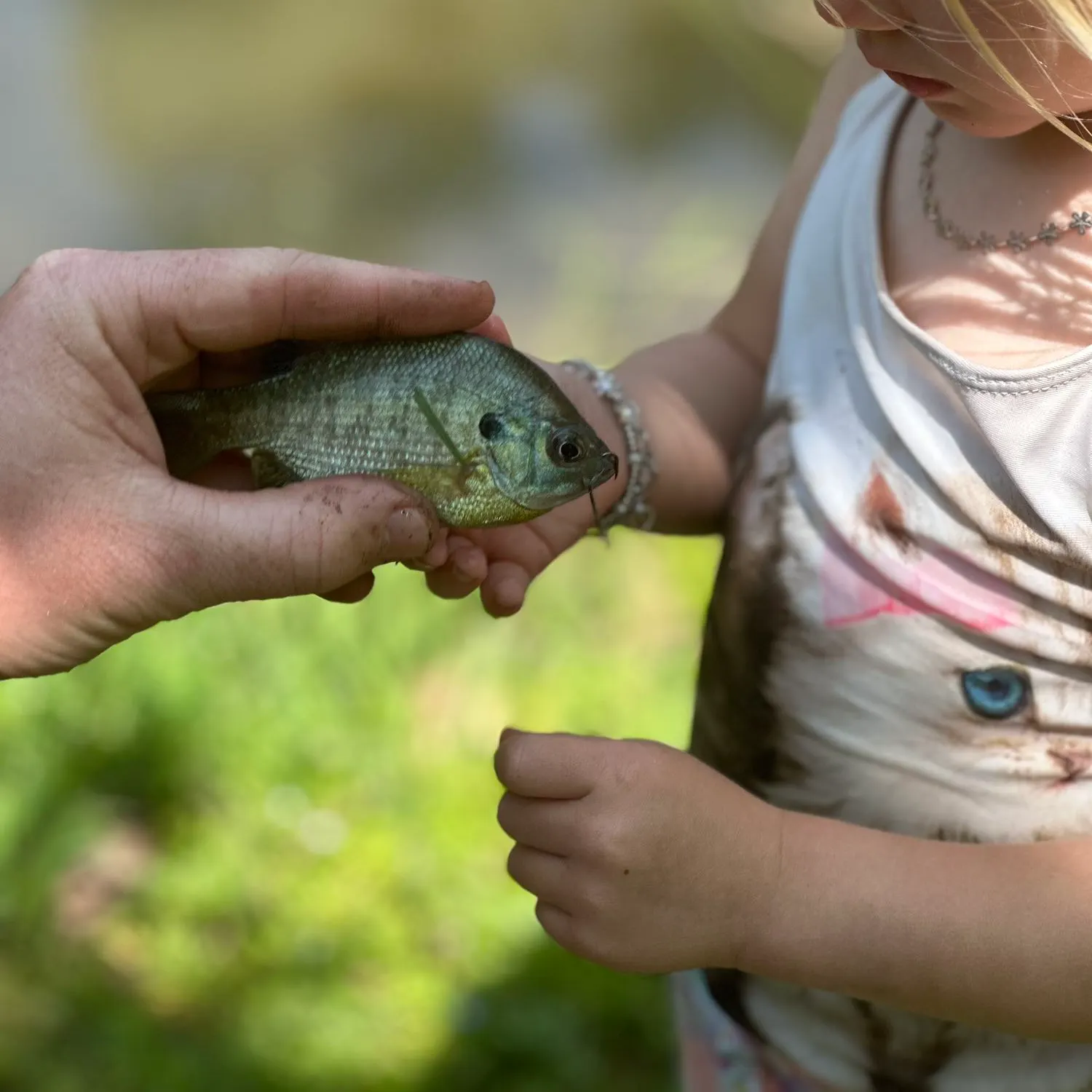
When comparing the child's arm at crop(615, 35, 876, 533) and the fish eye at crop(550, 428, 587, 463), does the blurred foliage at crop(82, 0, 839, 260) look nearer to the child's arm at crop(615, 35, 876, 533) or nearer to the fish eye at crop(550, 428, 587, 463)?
the child's arm at crop(615, 35, 876, 533)

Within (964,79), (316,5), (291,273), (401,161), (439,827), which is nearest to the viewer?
(964,79)

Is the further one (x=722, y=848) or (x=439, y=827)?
(x=439, y=827)

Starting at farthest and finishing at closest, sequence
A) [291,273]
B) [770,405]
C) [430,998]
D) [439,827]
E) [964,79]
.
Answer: [439,827], [430,998], [770,405], [291,273], [964,79]

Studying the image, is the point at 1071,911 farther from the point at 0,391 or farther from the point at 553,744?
the point at 0,391

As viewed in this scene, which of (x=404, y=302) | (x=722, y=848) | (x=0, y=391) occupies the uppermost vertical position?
(x=404, y=302)

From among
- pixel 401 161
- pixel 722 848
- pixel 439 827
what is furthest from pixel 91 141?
pixel 722 848

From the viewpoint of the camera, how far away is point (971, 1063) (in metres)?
1.30

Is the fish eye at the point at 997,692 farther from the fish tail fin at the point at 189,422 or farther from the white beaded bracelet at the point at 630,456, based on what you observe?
the fish tail fin at the point at 189,422

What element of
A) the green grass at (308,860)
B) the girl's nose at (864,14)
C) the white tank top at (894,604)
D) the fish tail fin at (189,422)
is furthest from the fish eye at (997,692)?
the green grass at (308,860)

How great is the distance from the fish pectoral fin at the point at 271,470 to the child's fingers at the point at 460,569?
18 cm

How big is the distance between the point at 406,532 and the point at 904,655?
490 mm

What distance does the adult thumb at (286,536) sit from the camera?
3.93 feet

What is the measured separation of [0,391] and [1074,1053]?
1.21 metres

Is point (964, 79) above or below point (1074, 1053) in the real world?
above
